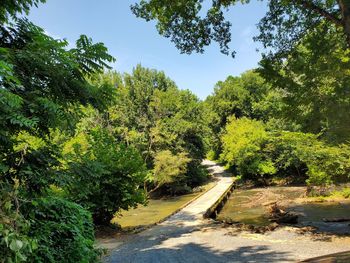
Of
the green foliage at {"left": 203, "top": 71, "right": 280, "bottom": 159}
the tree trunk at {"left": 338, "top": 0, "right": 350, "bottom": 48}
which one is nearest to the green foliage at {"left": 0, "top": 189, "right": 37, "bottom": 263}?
the tree trunk at {"left": 338, "top": 0, "right": 350, "bottom": 48}

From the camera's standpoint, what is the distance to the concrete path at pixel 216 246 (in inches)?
372

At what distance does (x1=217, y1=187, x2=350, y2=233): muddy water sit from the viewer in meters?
16.4

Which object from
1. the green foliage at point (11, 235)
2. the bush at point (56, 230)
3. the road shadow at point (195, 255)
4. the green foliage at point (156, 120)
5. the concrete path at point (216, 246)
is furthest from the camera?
the green foliage at point (156, 120)

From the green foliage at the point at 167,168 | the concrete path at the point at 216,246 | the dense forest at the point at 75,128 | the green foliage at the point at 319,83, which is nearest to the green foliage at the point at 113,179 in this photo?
the dense forest at the point at 75,128

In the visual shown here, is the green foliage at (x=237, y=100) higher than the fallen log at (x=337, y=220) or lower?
higher

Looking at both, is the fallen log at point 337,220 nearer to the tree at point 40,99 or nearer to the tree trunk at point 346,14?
the tree trunk at point 346,14

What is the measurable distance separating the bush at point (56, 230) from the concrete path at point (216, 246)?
528 cm

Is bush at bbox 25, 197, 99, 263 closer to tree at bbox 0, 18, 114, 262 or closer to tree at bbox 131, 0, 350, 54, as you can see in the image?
tree at bbox 0, 18, 114, 262

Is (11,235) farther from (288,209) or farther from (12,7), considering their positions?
(288,209)

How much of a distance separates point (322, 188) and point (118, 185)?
17479 millimetres

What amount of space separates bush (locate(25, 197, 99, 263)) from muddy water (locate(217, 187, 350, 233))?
12.6 meters

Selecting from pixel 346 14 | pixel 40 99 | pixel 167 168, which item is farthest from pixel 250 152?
pixel 40 99

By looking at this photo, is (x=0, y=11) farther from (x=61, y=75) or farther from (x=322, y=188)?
(x=322, y=188)

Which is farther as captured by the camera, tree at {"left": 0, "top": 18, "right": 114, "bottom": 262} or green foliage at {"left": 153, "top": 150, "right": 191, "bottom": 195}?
green foliage at {"left": 153, "top": 150, "right": 191, "bottom": 195}
